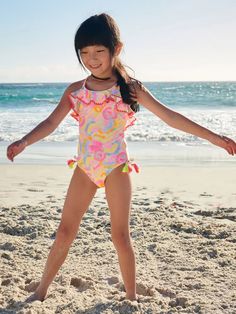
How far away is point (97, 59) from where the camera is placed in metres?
2.65

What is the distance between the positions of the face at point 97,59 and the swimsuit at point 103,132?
0.38 feet

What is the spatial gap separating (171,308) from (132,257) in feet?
1.31

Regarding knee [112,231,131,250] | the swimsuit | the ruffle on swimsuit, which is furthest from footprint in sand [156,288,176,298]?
the ruffle on swimsuit

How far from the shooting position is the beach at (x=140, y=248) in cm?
298

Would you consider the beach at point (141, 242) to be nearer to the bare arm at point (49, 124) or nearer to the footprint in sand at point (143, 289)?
the footprint in sand at point (143, 289)

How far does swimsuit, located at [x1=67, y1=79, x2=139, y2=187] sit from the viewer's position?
272cm

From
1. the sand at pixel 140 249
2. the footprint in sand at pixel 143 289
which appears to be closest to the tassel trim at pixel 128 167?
the sand at pixel 140 249

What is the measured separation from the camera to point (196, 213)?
5074mm

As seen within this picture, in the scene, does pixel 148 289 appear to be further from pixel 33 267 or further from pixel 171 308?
pixel 33 267

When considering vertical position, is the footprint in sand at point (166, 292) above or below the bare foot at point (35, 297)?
below

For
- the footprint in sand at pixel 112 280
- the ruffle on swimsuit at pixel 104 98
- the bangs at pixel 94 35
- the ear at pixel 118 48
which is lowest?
the footprint in sand at pixel 112 280

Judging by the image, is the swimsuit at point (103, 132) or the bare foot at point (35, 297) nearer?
the swimsuit at point (103, 132)

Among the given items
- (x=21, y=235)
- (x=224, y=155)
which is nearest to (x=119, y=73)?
(x=21, y=235)

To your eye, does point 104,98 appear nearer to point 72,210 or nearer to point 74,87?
point 74,87
